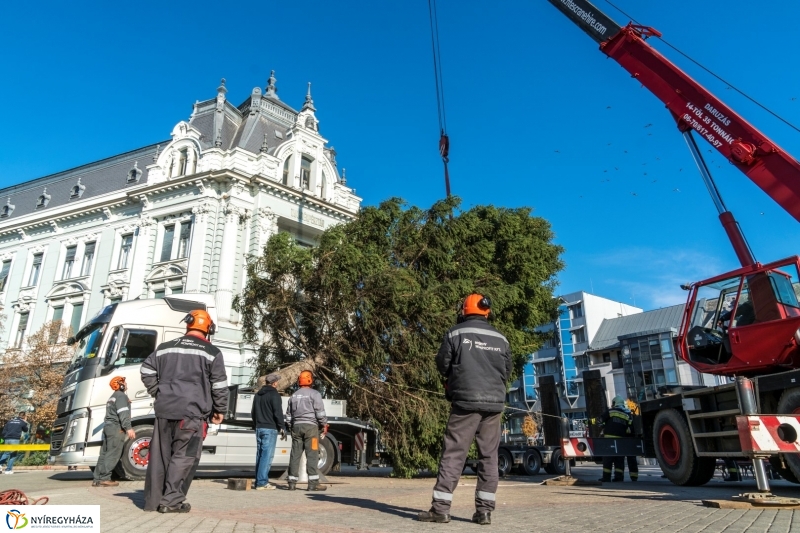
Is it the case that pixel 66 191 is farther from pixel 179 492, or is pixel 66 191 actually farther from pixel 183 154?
pixel 179 492

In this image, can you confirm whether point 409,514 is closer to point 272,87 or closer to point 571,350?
point 272,87

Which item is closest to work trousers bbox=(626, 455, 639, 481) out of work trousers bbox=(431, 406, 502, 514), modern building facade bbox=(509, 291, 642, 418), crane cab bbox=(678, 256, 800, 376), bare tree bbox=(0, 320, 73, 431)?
crane cab bbox=(678, 256, 800, 376)

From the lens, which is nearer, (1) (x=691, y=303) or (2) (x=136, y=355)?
(1) (x=691, y=303)

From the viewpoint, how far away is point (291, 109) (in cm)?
3803

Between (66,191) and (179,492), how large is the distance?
3969 centimetres

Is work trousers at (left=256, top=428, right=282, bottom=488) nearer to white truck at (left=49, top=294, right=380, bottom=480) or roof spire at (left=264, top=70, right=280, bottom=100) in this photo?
white truck at (left=49, top=294, right=380, bottom=480)

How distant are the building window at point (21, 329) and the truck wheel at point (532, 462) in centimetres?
3098

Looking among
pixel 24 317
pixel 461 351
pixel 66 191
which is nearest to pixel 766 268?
pixel 461 351

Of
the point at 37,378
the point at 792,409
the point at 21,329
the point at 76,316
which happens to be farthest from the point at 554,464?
the point at 21,329

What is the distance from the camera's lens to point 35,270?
114ft

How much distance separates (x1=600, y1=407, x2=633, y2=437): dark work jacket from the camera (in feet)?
37.6

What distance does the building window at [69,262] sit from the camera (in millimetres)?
33344

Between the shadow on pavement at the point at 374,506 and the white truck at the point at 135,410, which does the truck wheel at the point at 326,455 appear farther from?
the shadow on pavement at the point at 374,506

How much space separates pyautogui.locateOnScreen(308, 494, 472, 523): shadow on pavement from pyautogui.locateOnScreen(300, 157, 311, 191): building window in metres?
26.9
